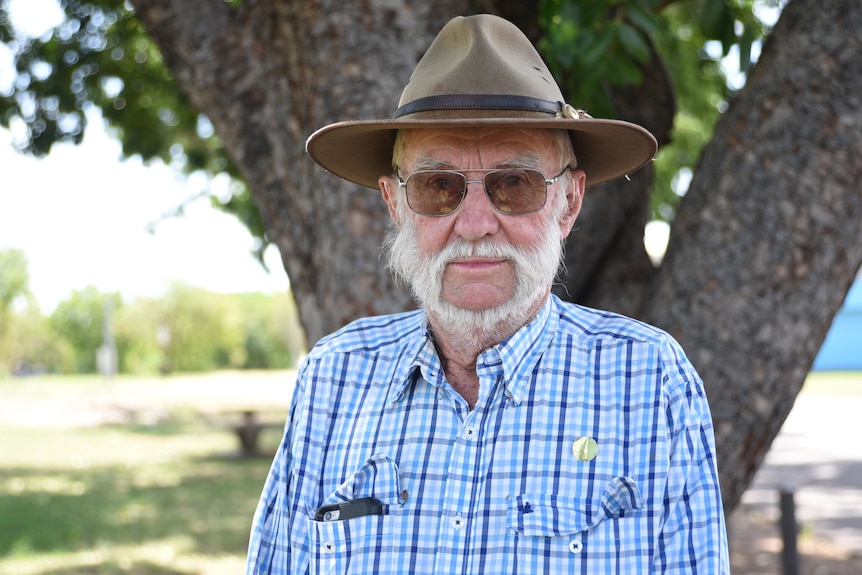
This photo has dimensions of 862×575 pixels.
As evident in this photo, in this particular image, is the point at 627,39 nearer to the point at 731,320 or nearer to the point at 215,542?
the point at 731,320

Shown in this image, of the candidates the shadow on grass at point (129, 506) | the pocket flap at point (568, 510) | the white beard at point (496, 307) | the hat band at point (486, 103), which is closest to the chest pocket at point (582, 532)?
the pocket flap at point (568, 510)

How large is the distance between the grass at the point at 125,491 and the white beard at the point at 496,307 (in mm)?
5675

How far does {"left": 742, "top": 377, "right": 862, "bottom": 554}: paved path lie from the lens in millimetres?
9000

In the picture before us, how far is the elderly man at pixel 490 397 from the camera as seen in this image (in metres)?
1.94

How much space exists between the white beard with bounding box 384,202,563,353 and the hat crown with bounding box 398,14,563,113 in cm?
30

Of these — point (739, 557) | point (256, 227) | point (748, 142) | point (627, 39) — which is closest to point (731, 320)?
point (748, 142)

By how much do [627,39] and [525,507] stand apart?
5.68ft

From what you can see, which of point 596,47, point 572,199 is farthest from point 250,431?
point 572,199

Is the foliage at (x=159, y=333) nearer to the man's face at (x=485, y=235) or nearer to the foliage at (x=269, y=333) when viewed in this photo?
the foliage at (x=269, y=333)

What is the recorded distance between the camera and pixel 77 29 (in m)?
6.77

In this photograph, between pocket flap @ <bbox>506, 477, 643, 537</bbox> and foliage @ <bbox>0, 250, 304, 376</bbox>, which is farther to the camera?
foliage @ <bbox>0, 250, 304, 376</bbox>

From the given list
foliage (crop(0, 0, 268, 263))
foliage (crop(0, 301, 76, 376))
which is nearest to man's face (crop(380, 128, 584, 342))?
foliage (crop(0, 0, 268, 263))

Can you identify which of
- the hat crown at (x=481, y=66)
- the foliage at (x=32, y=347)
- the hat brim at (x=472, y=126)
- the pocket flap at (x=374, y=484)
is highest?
the foliage at (x=32, y=347)

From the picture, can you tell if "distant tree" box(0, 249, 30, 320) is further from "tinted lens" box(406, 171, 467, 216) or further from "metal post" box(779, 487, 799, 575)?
"tinted lens" box(406, 171, 467, 216)
